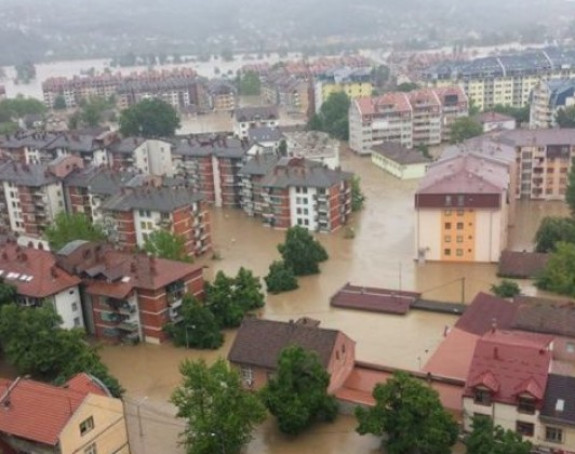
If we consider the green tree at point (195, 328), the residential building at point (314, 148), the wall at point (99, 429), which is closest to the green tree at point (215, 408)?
the wall at point (99, 429)

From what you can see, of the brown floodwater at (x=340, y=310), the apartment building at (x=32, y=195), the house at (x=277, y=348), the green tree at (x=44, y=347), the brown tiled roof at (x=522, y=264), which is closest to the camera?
the brown floodwater at (x=340, y=310)

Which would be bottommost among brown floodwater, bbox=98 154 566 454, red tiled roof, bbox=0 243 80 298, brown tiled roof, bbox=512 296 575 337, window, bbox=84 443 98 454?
brown floodwater, bbox=98 154 566 454

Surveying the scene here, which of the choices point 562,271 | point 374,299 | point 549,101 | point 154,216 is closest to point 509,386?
point 374,299

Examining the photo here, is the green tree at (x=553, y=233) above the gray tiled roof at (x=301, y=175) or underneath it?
underneath

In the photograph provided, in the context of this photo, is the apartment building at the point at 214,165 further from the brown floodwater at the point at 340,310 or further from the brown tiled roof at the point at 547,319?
the brown tiled roof at the point at 547,319

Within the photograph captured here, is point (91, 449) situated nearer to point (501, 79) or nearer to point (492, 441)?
point (492, 441)

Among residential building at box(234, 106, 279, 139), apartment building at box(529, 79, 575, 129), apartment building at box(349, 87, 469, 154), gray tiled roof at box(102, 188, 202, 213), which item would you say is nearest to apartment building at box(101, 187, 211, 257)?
gray tiled roof at box(102, 188, 202, 213)

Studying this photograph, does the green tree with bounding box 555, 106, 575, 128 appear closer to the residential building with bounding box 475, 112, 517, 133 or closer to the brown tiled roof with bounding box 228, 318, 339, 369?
the residential building with bounding box 475, 112, 517, 133
